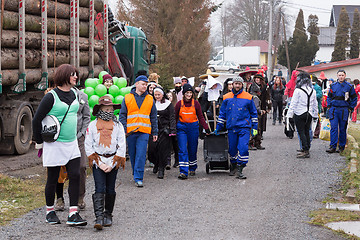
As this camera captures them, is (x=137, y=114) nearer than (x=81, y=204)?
No

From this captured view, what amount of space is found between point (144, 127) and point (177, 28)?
58.9ft

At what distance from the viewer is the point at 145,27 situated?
29.2m

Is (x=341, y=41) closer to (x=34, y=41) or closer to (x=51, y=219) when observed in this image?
(x=34, y=41)

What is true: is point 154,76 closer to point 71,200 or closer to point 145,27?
point 71,200

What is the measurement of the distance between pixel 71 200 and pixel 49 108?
1139 millimetres

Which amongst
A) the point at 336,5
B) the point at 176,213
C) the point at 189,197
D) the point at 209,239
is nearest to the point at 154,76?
the point at 189,197

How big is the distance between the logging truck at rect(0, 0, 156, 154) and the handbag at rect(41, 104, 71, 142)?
5225 millimetres

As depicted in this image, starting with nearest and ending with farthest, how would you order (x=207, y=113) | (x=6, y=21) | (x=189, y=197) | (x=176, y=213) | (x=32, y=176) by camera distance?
(x=176, y=213) → (x=189, y=197) → (x=32, y=176) → (x=6, y=21) → (x=207, y=113)

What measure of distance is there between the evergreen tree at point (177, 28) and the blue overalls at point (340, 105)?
13696mm

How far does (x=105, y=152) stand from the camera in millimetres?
7609

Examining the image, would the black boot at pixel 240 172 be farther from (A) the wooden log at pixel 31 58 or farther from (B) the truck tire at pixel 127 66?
(B) the truck tire at pixel 127 66

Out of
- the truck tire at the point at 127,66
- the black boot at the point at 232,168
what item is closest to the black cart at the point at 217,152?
the black boot at the point at 232,168

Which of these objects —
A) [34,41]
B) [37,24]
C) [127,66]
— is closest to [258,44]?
[127,66]

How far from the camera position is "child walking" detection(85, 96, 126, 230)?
756cm
